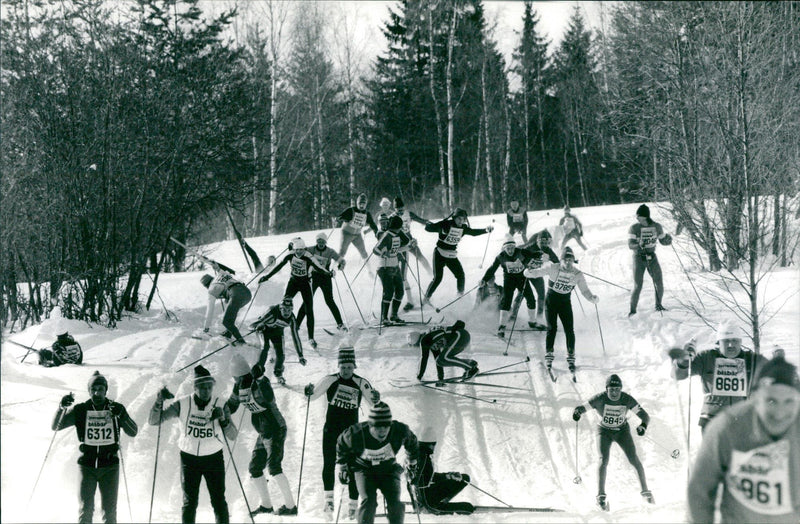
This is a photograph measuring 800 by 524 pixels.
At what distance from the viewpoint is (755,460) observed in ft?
11.0

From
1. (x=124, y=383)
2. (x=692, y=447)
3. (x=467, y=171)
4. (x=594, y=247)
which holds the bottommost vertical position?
(x=692, y=447)

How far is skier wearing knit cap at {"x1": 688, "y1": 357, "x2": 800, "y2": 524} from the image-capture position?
311 cm

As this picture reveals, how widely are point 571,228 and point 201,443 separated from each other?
11.1 m

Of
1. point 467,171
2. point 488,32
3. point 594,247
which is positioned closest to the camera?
point 594,247

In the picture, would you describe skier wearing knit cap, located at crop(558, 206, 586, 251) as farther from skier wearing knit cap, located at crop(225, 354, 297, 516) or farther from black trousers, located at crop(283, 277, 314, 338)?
skier wearing knit cap, located at crop(225, 354, 297, 516)

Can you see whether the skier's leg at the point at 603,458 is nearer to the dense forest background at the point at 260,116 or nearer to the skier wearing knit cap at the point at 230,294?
the dense forest background at the point at 260,116

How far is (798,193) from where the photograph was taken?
333 inches

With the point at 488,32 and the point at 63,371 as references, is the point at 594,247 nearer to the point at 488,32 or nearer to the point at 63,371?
the point at 488,32

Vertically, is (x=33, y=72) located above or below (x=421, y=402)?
above

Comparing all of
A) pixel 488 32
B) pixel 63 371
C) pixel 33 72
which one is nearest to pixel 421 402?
pixel 63 371

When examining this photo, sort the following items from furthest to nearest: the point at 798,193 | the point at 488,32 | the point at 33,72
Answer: the point at 488,32
the point at 33,72
the point at 798,193

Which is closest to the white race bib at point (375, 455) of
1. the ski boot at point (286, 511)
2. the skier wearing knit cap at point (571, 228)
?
the ski boot at point (286, 511)

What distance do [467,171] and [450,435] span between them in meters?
23.3

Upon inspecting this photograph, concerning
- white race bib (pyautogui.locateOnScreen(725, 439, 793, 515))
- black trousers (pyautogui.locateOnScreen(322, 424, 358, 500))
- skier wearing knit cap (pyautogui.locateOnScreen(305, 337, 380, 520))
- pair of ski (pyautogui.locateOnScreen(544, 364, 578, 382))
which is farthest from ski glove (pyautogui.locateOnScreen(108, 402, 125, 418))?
pair of ski (pyautogui.locateOnScreen(544, 364, 578, 382))
